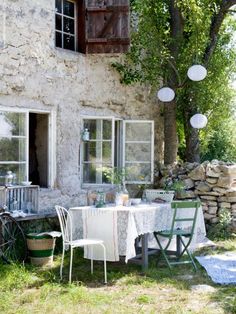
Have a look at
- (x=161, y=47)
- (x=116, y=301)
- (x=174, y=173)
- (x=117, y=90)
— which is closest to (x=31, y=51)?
(x=117, y=90)

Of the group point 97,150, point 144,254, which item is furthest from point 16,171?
point 144,254

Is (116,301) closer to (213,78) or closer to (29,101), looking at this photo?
(29,101)

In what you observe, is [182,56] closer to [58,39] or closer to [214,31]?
[214,31]

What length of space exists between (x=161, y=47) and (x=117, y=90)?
46.4 inches

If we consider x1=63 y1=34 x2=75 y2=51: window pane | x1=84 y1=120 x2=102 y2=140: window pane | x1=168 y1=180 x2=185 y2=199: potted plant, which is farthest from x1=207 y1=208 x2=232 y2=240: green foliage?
x1=63 y1=34 x2=75 y2=51: window pane

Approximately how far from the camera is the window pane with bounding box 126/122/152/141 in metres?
9.34

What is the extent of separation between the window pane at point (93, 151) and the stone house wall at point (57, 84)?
362mm

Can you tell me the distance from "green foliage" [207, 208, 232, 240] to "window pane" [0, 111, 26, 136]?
3.77 meters

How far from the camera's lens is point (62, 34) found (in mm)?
8461

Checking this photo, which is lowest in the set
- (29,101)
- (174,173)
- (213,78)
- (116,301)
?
(116,301)

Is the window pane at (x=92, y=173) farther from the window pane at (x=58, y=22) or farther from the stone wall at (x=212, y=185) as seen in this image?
the window pane at (x=58, y=22)

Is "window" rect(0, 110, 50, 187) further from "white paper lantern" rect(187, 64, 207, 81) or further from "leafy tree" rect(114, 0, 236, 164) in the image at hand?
"white paper lantern" rect(187, 64, 207, 81)

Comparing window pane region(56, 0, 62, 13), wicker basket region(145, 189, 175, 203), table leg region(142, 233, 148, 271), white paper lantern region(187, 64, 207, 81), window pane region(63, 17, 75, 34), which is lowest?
table leg region(142, 233, 148, 271)

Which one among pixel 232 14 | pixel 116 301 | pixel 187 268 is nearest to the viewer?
pixel 116 301
